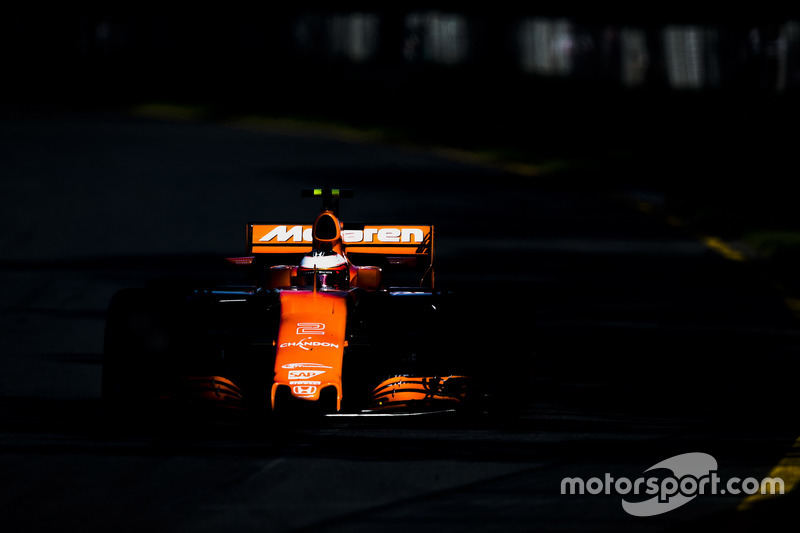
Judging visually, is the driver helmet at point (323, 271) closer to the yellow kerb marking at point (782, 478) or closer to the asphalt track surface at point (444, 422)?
the asphalt track surface at point (444, 422)

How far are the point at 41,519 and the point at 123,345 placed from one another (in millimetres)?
2031

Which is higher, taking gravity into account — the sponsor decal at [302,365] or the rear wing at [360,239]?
the rear wing at [360,239]

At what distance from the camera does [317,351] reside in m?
9.71

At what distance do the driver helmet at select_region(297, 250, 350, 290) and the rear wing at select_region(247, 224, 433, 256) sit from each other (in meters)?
0.89

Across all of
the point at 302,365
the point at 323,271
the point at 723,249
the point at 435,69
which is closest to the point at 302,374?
the point at 302,365

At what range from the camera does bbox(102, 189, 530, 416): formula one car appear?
959cm

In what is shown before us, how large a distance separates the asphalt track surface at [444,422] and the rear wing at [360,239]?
2.02 ft

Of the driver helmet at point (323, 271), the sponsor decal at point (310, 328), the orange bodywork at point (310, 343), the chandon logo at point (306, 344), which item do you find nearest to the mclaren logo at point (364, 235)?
the driver helmet at point (323, 271)

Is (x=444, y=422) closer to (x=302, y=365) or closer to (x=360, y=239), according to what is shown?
(x=302, y=365)

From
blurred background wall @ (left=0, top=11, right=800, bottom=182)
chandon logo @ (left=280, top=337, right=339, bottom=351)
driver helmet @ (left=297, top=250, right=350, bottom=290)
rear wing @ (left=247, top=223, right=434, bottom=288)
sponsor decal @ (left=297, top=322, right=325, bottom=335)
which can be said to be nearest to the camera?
chandon logo @ (left=280, top=337, right=339, bottom=351)

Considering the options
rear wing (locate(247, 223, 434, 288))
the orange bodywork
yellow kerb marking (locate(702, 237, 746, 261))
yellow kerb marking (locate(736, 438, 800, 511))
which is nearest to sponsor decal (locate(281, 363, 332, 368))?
the orange bodywork

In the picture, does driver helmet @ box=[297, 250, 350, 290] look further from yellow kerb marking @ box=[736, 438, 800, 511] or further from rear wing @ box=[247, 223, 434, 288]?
yellow kerb marking @ box=[736, 438, 800, 511]

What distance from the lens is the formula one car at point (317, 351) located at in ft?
31.5

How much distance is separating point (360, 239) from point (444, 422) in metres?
2.19
